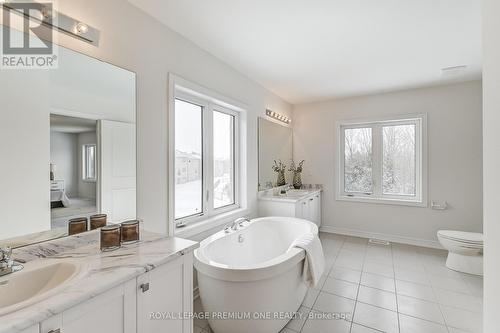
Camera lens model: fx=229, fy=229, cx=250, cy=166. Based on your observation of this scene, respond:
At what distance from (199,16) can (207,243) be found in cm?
192

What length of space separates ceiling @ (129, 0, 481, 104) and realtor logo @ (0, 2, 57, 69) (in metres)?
0.67

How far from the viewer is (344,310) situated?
82.4 inches

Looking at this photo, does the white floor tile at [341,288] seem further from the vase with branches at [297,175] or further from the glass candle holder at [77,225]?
the glass candle holder at [77,225]

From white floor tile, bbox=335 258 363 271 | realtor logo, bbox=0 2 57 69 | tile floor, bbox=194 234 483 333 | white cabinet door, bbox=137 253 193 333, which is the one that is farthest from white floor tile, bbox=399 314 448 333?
realtor logo, bbox=0 2 57 69

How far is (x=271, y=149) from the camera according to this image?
3.84m

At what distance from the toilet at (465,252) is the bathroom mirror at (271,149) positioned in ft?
7.97

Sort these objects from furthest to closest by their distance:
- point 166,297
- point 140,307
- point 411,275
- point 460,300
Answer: point 411,275
point 460,300
point 166,297
point 140,307

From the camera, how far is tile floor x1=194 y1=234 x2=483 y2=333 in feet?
6.20

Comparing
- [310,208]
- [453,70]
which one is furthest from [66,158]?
[453,70]

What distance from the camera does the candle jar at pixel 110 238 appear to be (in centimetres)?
128

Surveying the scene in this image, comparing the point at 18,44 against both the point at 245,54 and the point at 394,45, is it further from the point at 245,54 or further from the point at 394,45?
the point at 394,45

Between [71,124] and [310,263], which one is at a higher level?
[71,124]

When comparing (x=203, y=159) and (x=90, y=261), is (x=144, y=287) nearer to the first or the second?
(x=90, y=261)

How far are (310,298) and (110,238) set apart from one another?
1926 millimetres
